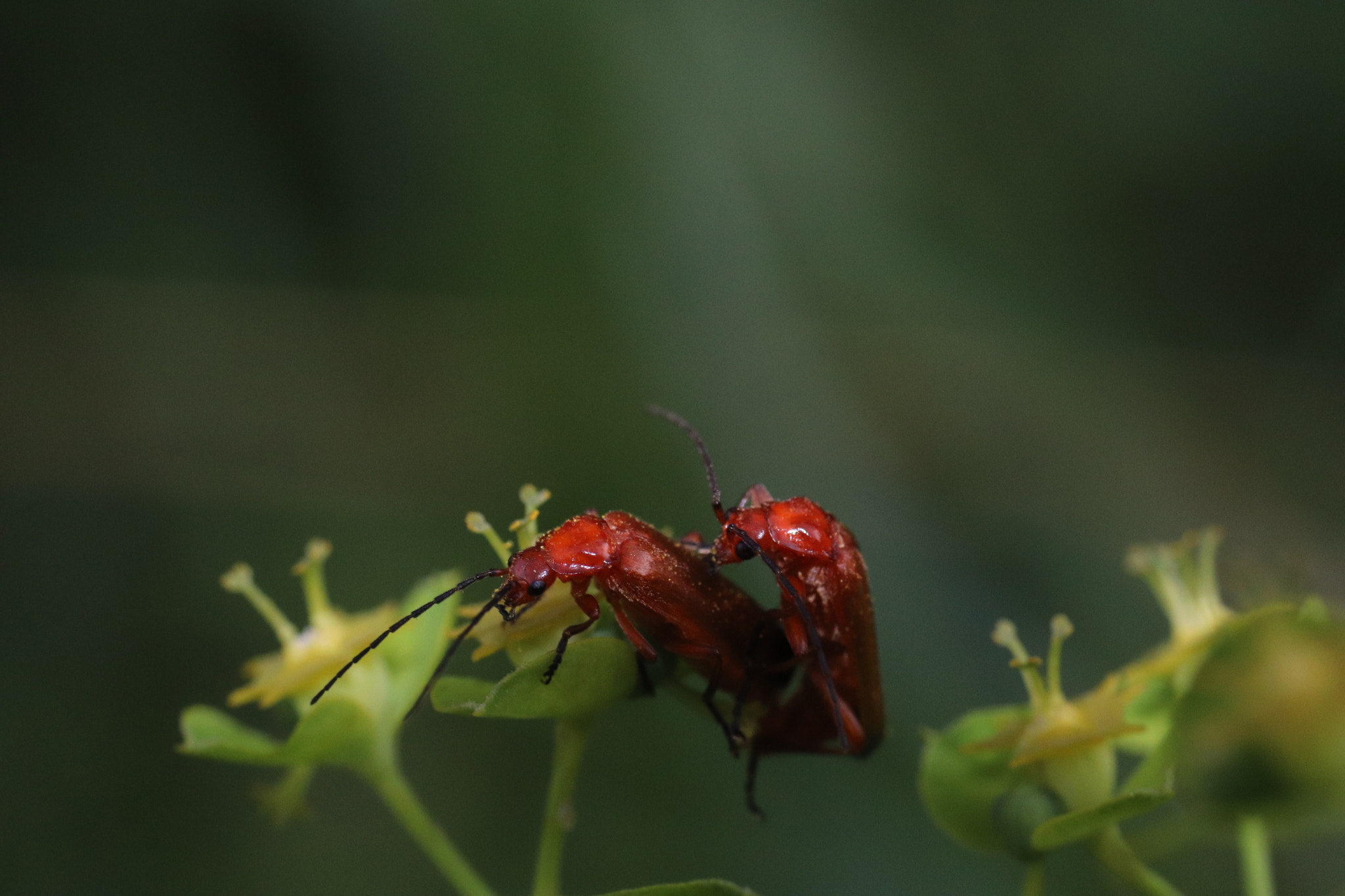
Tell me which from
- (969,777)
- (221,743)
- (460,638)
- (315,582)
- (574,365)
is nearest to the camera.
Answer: (221,743)

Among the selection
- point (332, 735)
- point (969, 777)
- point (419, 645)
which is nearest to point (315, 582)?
point (419, 645)

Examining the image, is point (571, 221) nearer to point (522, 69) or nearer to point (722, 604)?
point (522, 69)

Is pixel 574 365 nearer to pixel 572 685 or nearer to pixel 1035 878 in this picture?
pixel 572 685

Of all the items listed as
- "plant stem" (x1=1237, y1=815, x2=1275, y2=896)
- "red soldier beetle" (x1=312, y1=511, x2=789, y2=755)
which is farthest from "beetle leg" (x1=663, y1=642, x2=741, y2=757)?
"plant stem" (x1=1237, y1=815, x2=1275, y2=896)

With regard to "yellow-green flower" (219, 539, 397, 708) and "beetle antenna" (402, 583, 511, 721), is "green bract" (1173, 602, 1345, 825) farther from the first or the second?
"yellow-green flower" (219, 539, 397, 708)

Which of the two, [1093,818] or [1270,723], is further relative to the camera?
[1270,723]

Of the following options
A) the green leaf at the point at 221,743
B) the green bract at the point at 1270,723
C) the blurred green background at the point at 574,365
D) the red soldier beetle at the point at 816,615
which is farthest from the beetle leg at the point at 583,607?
the blurred green background at the point at 574,365

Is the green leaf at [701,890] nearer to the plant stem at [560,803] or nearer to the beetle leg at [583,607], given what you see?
the plant stem at [560,803]
